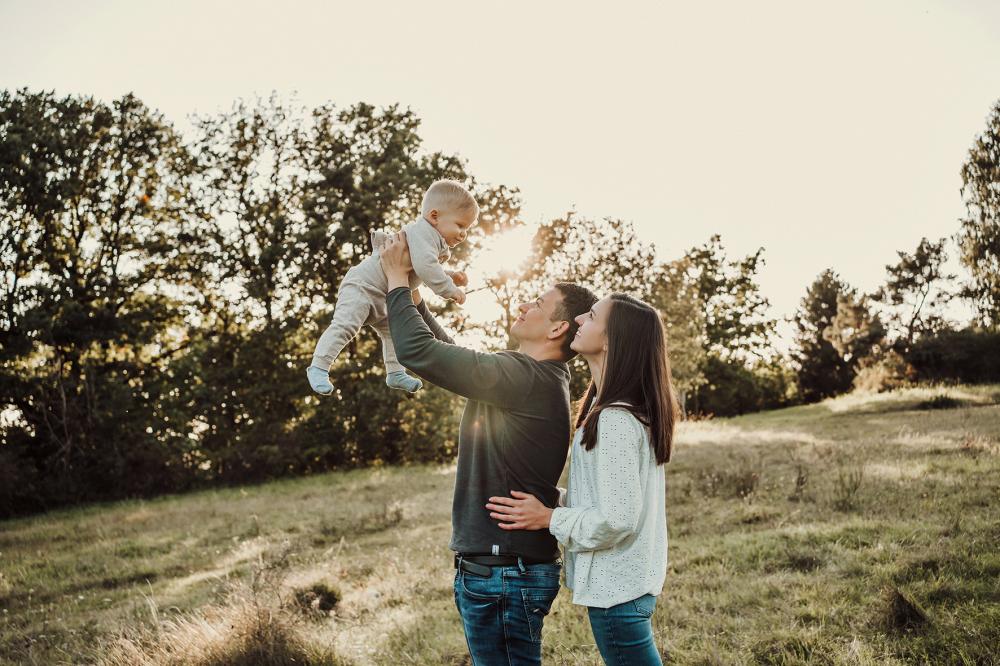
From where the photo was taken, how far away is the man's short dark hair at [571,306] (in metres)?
2.91

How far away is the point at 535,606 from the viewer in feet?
8.53

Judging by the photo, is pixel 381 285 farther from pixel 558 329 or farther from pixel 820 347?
pixel 820 347

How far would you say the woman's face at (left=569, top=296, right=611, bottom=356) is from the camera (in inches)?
108

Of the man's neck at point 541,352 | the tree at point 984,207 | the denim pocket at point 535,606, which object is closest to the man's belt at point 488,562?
the denim pocket at point 535,606

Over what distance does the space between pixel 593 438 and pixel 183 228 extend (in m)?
23.1

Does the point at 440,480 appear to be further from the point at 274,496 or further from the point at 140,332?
the point at 140,332

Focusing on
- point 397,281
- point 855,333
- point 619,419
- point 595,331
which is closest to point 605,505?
point 619,419

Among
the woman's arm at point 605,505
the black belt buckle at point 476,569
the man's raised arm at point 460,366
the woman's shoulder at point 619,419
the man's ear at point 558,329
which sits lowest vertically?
the black belt buckle at point 476,569

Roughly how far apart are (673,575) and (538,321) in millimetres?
4491

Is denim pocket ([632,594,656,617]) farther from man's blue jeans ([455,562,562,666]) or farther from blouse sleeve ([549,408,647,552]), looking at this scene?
man's blue jeans ([455,562,562,666])

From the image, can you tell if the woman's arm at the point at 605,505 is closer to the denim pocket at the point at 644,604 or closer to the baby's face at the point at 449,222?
the denim pocket at the point at 644,604

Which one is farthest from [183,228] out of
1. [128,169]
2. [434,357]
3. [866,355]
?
[866,355]

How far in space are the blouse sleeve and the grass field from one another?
2.71 meters

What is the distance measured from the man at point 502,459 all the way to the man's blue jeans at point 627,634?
0.25 meters
